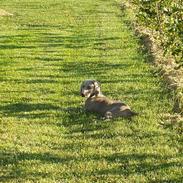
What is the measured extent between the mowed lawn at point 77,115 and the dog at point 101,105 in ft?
0.73

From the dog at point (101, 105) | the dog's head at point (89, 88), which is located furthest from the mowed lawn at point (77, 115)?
the dog's head at point (89, 88)

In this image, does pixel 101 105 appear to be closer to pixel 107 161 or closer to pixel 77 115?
pixel 77 115

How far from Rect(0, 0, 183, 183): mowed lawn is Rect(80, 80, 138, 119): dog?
224 mm

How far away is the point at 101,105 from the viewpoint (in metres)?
12.5

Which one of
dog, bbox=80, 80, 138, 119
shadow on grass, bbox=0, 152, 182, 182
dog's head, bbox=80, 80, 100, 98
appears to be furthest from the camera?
dog's head, bbox=80, 80, 100, 98

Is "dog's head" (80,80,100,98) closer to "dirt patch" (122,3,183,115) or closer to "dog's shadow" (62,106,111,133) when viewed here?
"dog's shadow" (62,106,111,133)

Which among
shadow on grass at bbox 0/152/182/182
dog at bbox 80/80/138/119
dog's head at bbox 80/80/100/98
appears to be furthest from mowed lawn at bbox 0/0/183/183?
dog's head at bbox 80/80/100/98

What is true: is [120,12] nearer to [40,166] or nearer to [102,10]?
[102,10]

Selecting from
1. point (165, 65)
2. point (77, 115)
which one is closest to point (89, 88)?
point (77, 115)

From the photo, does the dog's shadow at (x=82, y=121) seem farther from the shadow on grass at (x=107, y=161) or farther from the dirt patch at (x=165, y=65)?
the dirt patch at (x=165, y=65)

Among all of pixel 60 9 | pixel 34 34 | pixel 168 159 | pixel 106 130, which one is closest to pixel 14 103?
pixel 106 130

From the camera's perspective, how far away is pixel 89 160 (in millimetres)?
9570

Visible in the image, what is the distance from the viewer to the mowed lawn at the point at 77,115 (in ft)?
30.1

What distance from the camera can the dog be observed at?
11.9 m
